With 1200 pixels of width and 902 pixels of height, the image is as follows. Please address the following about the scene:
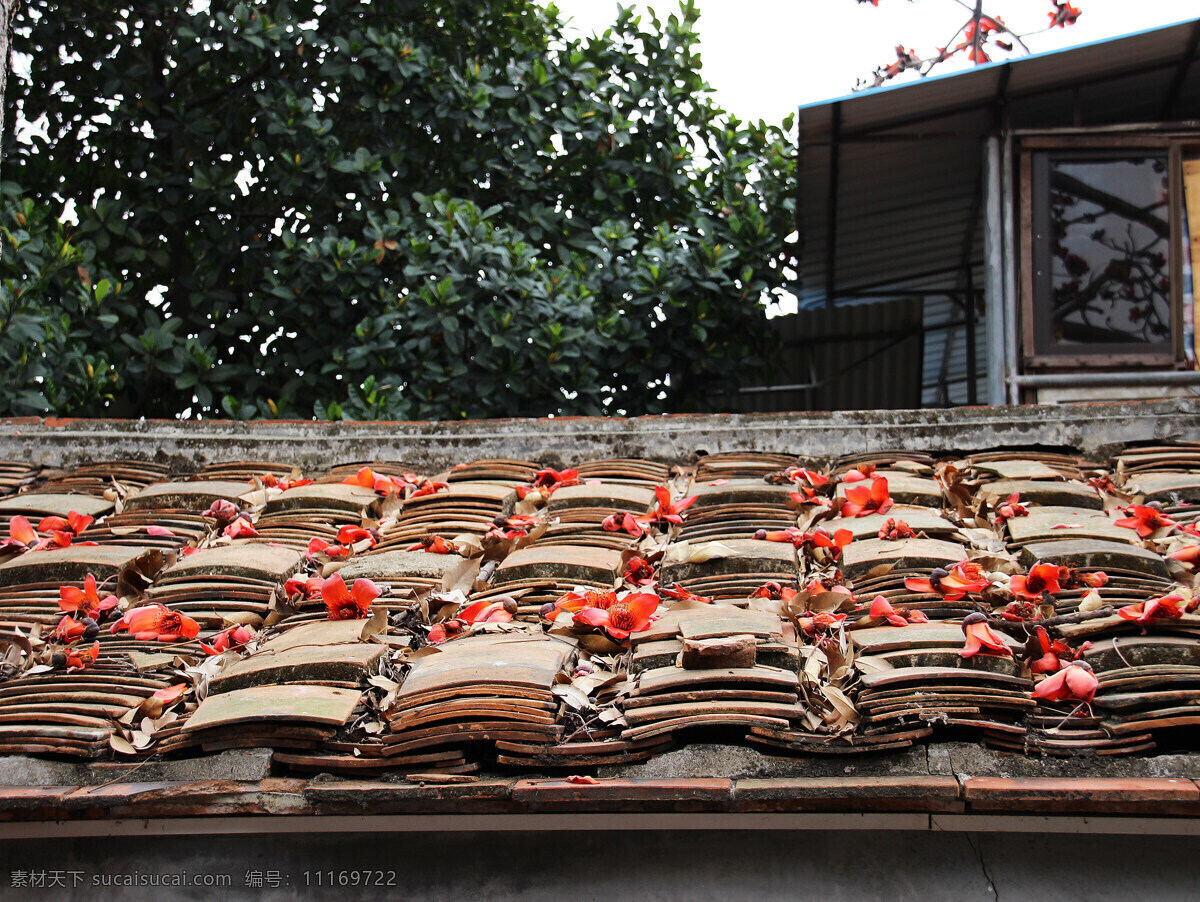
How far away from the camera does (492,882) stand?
237 cm

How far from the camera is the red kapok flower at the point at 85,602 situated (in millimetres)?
3211

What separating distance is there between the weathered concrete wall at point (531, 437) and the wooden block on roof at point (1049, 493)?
60cm

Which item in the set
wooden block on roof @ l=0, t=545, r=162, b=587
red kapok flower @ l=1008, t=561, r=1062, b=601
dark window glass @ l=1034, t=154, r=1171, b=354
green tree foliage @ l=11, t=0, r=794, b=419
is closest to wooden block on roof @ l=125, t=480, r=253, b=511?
wooden block on roof @ l=0, t=545, r=162, b=587

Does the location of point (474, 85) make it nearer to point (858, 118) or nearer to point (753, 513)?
point (858, 118)

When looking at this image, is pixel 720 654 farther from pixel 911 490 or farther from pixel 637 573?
pixel 911 490

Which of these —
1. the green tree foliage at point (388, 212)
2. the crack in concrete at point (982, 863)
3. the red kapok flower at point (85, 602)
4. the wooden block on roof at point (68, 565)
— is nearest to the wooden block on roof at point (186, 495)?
the wooden block on roof at point (68, 565)

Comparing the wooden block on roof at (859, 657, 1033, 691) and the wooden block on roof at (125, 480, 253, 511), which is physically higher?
the wooden block on roof at (125, 480, 253, 511)

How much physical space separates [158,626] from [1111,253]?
592 cm

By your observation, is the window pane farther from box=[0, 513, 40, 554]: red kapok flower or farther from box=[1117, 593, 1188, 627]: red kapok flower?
box=[0, 513, 40, 554]: red kapok flower

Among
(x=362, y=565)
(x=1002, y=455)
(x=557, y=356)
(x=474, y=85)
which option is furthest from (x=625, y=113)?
(x=362, y=565)

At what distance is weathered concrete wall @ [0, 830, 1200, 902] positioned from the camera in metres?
2.24

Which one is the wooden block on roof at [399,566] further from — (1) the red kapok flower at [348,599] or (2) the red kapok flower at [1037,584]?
(2) the red kapok flower at [1037,584]

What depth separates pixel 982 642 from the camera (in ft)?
8.34

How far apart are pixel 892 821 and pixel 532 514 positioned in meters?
2.10
